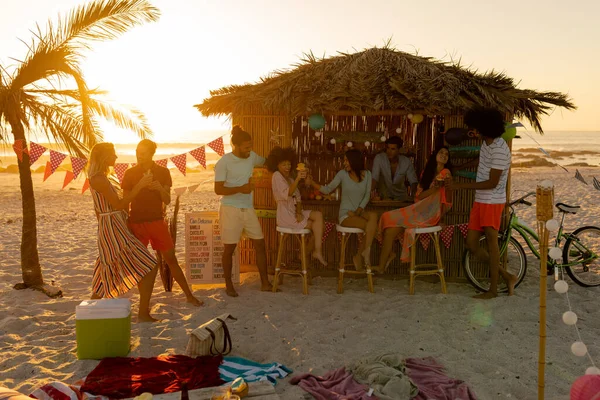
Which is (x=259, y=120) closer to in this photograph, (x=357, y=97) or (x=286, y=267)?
(x=357, y=97)

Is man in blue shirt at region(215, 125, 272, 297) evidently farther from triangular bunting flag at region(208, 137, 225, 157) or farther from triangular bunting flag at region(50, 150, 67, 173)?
triangular bunting flag at region(50, 150, 67, 173)

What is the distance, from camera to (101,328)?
14.9 ft

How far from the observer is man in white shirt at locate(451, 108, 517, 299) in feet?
19.6

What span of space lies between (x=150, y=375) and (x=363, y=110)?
429 centimetres

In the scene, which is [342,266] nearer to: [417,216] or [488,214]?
[417,216]

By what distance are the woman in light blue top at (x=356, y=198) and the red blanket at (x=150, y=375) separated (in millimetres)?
2735

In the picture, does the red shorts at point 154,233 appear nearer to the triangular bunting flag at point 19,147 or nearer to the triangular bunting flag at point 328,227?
the triangular bunting flag at point 19,147

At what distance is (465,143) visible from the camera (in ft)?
22.8

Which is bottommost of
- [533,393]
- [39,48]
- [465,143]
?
[533,393]

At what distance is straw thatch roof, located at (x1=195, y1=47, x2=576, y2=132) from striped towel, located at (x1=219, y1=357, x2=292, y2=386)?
3.52 meters

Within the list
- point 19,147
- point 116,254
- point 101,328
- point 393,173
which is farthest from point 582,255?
point 19,147

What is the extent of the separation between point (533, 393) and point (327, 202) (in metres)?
3.94

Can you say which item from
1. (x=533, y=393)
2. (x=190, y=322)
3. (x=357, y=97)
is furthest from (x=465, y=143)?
(x=190, y=322)

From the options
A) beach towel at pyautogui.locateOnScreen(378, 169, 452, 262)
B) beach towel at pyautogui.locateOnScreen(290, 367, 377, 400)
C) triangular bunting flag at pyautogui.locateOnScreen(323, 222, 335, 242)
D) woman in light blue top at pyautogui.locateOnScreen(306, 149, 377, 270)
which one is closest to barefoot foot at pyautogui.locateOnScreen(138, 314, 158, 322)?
beach towel at pyautogui.locateOnScreen(290, 367, 377, 400)
